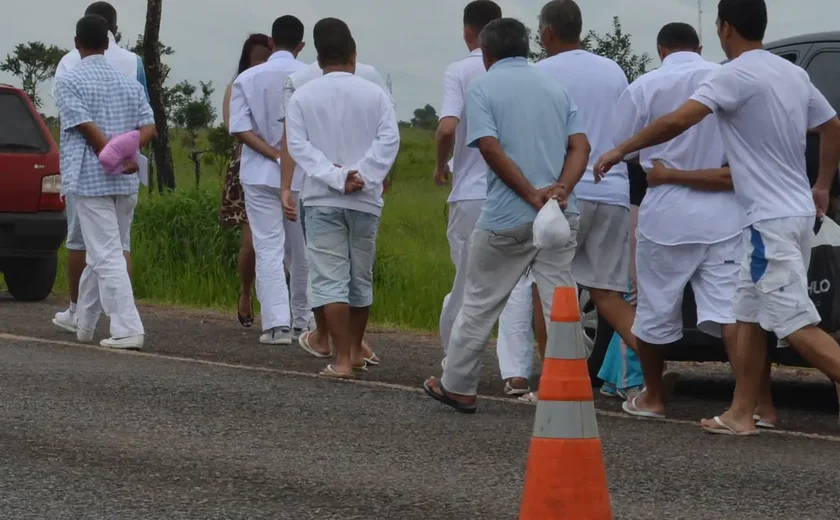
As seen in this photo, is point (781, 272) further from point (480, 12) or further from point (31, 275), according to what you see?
point (31, 275)

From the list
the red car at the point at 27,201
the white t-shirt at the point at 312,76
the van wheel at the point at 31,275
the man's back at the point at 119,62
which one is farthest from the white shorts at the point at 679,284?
the van wheel at the point at 31,275

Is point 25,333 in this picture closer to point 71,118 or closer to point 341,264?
point 71,118

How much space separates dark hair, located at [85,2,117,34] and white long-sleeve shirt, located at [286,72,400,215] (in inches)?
116

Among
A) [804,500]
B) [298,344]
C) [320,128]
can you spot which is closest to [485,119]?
[320,128]

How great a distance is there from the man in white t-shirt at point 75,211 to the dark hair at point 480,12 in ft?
8.50

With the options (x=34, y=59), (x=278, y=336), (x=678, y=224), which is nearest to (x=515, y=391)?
(x=678, y=224)

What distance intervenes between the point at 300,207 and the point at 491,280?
3017 mm

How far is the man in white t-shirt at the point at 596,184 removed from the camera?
8.16m

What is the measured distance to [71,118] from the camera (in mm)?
10180

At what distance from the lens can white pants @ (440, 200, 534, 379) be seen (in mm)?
8625

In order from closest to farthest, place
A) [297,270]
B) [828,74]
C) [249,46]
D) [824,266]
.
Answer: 1. [824,266]
2. [828,74]
3. [297,270]
4. [249,46]

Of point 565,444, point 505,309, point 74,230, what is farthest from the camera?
point 74,230

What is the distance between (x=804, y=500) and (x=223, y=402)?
302 cm

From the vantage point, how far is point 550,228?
23.7ft
